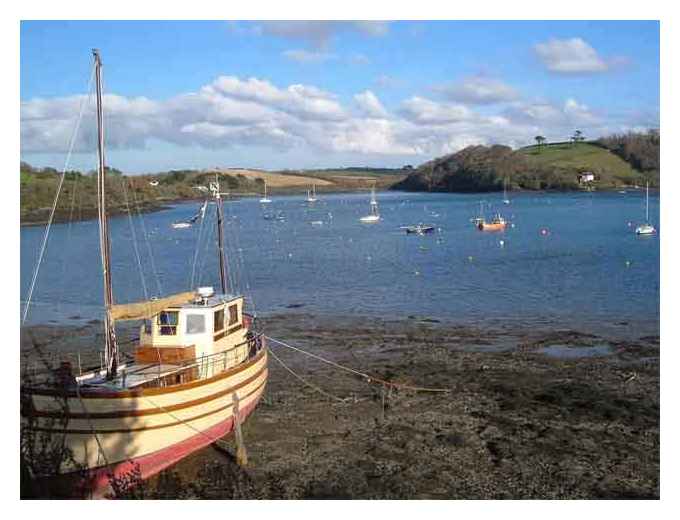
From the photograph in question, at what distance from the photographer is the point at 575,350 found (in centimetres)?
2252

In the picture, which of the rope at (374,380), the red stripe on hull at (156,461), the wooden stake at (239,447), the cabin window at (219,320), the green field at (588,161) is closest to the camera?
the red stripe on hull at (156,461)

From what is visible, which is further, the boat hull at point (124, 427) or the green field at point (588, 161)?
the green field at point (588, 161)

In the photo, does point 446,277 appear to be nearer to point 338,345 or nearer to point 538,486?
point 338,345

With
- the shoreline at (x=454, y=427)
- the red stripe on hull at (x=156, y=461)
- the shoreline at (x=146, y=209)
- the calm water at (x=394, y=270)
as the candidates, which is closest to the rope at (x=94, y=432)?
the red stripe on hull at (x=156, y=461)

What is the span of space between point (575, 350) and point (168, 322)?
43.3ft

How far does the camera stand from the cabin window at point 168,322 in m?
15.6

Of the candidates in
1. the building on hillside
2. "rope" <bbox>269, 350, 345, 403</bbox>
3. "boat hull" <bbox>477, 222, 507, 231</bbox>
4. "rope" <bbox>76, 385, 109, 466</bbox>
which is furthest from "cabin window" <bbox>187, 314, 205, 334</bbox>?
the building on hillside

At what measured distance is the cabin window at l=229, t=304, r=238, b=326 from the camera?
17.0 m

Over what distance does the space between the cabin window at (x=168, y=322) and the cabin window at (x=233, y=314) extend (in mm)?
1588

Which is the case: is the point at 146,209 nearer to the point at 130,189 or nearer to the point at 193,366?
the point at 130,189

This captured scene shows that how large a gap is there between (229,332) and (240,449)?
10.3 feet

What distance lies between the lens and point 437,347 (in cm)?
2344

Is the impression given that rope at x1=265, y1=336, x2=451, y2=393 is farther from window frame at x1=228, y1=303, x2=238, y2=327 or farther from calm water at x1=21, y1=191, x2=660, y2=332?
calm water at x1=21, y1=191, x2=660, y2=332

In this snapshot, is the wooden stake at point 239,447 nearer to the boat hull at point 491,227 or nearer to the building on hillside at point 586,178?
the boat hull at point 491,227
